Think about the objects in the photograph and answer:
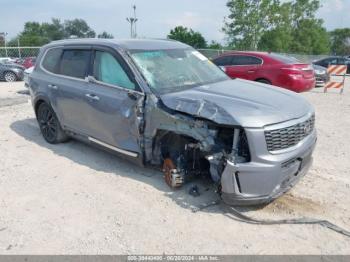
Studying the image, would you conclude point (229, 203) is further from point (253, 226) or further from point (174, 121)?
point (174, 121)

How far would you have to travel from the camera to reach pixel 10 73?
59.8 ft

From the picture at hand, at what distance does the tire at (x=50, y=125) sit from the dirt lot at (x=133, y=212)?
1.47 ft

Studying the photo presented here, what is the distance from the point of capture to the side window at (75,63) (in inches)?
207

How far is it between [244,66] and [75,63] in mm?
6775

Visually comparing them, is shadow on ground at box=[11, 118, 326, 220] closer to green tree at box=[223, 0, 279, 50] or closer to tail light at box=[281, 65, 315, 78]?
tail light at box=[281, 65, 315, 78]

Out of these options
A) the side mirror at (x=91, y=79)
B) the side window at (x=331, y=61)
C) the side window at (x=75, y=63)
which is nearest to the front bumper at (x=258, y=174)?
the side mirror at (x=91, y=79)

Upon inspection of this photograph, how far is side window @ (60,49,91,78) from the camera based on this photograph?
17.2 ft

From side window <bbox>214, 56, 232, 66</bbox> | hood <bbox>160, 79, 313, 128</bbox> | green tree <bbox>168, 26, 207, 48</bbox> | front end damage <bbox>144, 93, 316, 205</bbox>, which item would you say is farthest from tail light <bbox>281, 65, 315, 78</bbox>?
green tree <bbox>168, 26, 207, 48</bbox>

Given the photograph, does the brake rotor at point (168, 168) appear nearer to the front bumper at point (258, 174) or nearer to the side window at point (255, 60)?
the front bumper at point (258, 174)

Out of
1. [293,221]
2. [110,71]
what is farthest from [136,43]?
[293,221]

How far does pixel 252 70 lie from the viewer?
1079 cm

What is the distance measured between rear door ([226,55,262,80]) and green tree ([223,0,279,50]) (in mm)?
22949

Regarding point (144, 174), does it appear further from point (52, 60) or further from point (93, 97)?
point (52, 60)

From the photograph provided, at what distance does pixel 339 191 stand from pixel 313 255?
147cm
